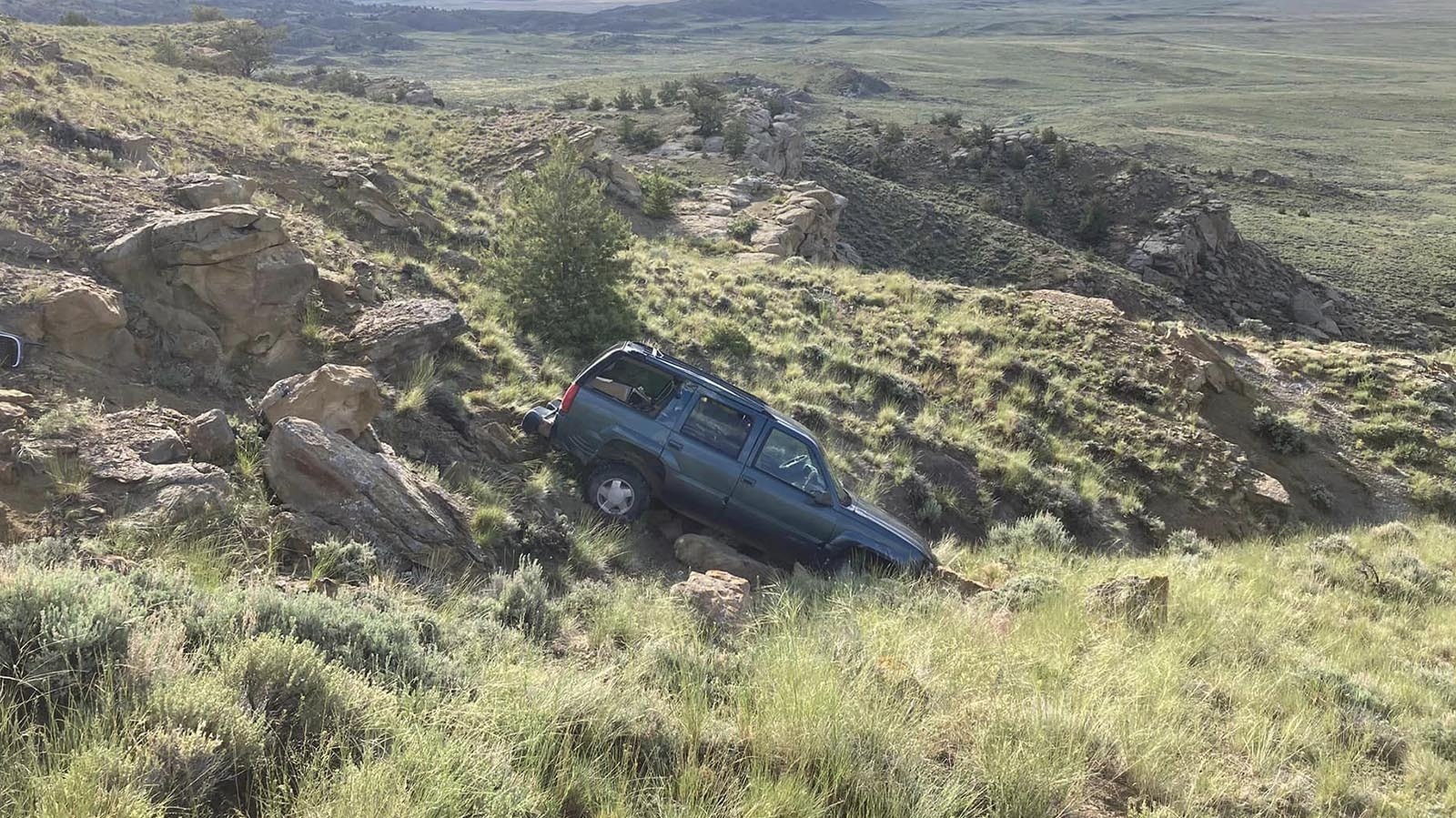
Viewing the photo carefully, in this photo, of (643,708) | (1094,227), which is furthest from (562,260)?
(1094,227)

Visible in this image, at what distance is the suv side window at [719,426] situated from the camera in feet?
24.0

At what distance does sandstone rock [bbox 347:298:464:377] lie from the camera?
8188mm

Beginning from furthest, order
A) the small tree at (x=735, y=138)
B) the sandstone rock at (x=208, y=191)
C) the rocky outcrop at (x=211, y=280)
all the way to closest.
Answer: the small tree at (x=735, y=138)
the sandstone rock at (x=208, y=191)
the rocky outcrop at (x=211, y=280)

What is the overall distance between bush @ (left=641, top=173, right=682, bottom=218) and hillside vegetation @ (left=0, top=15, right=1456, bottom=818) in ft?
36.1

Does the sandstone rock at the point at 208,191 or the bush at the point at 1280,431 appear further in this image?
the bush at the point at 1280,431

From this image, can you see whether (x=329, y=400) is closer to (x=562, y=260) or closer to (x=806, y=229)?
(x=562, y=260)

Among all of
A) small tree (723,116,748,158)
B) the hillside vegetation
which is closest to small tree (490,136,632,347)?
the hillside vegetation

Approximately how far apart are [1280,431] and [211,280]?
16891mm

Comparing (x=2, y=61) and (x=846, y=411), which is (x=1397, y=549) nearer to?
(x=846, y=411)

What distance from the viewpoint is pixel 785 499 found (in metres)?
7.23

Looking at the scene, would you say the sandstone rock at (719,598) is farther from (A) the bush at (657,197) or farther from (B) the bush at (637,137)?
(B) the bush at (637,137)

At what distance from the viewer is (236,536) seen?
475 cm

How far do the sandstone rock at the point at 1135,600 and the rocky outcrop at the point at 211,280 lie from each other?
829cm

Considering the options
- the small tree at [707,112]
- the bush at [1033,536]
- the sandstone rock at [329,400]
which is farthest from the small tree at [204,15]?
the bush at [1033,536]
